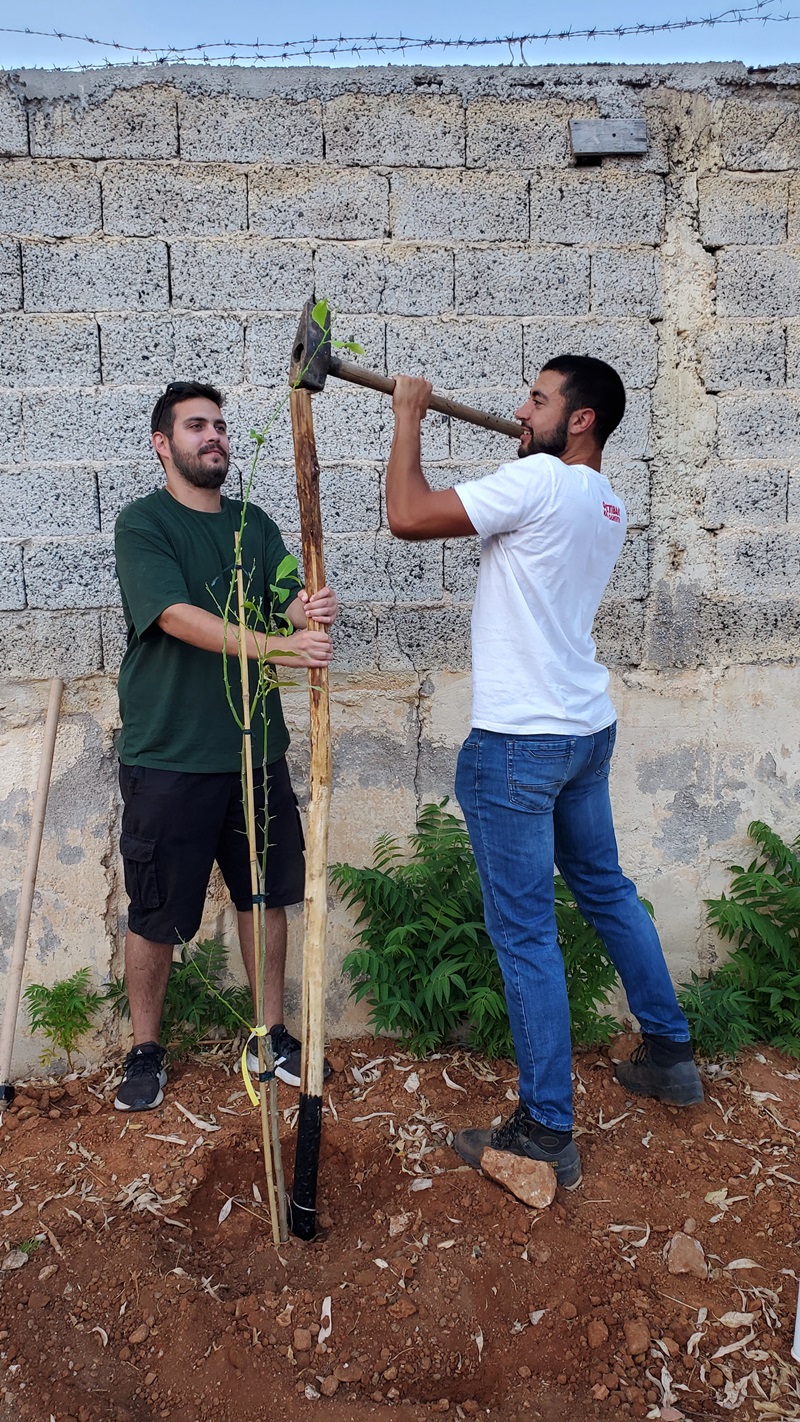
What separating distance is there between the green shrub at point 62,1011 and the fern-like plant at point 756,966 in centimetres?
216

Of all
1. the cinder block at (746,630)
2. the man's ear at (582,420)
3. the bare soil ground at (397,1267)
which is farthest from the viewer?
the cinder block at (746,630)

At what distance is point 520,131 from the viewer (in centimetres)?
346

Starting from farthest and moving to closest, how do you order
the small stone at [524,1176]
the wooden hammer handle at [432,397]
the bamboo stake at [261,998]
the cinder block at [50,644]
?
1. the cinder block at [50,644]
2. the small stone at [524,1176]
3. the wooden hammer handle at [432,397]
4. the bamboo stake at [261,998]

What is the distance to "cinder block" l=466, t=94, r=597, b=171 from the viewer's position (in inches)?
136

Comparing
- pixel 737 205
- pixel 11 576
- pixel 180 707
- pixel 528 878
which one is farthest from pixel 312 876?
pixel 737 205

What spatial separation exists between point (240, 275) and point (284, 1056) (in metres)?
2.73

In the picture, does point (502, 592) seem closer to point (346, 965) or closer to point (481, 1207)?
point (346, 965)

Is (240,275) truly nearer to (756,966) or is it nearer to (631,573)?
(631,573)

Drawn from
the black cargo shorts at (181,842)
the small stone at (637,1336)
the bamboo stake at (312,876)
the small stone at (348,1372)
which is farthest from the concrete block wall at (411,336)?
the small stone at (637,1336)

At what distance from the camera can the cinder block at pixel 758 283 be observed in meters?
3.55

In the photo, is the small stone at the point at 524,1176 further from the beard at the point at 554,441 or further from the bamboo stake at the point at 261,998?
the beard at the point at 554,441

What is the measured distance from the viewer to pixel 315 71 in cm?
339

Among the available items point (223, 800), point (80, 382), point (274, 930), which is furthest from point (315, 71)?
point (274, 930)

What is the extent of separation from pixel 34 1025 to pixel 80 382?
2252mm
